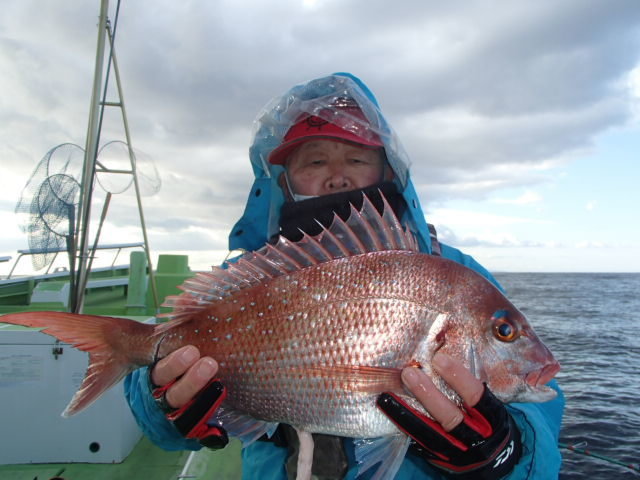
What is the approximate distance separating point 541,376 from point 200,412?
1.46 metres

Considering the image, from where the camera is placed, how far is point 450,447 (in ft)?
5.44

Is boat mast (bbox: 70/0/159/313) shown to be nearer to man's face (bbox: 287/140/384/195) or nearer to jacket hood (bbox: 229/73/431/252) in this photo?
jacket hood (bbox: 229/73/431/252)

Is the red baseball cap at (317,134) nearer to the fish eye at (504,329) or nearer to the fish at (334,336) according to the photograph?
the fish at (334,336)

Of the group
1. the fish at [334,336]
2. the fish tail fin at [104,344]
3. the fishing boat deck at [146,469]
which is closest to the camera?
the fish at [334,336]

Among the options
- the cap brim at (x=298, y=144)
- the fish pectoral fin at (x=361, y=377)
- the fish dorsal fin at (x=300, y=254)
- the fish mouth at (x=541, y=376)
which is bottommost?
the fish pectoral fin at (x=361, y=377)

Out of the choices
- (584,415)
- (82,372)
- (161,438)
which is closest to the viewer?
(161,438)

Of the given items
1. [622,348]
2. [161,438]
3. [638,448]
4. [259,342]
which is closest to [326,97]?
[259,342]

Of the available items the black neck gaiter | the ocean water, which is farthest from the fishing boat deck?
the ocean water

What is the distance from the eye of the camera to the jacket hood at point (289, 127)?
2771 millimetres

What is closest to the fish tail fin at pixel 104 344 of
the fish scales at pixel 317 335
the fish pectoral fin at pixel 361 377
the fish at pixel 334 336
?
the fish at pixel 334 336

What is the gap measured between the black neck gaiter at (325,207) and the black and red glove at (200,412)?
1.11 meters

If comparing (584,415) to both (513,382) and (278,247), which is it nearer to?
(513,382)

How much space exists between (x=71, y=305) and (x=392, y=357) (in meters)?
3.79

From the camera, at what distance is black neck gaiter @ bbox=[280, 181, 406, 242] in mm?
2541
